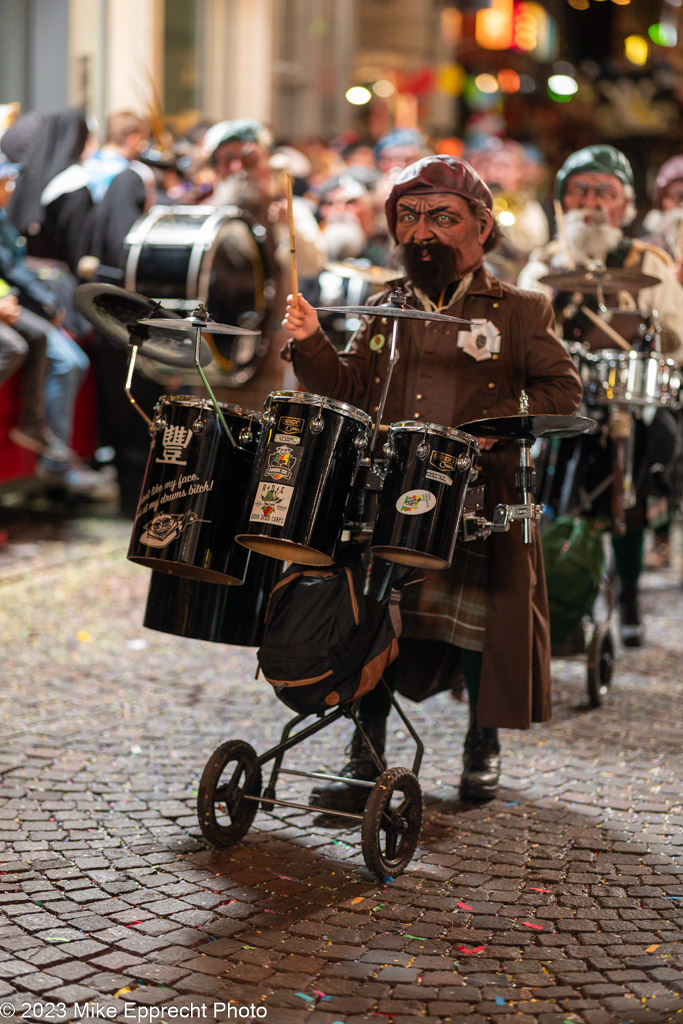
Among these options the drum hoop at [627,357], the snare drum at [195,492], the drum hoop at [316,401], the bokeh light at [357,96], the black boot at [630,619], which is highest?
the bokeh light at [357,96]

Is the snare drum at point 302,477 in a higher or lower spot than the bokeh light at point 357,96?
lower

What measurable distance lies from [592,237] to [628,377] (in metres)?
0.88

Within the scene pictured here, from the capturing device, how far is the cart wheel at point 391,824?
13.3 feet

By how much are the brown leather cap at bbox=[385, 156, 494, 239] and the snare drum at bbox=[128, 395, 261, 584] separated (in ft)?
3.16

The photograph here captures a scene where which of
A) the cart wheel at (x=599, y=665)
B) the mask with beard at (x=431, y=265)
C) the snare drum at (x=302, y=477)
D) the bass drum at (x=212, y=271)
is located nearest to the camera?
the snare drum at (x=302, y=477)

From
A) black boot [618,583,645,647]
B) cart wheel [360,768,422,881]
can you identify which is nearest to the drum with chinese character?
cart wheel [360,768,422,881]

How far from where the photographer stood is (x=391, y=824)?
13.8ft

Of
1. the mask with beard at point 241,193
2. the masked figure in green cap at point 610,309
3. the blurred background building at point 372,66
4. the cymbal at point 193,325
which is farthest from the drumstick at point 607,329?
the blurred background building at point 372,66

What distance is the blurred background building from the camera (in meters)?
13.5

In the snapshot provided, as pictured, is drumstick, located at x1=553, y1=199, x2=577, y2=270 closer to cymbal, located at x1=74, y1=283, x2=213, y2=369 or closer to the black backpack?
cymbal, located at x1=74, y1=283, x2=213, y2=369

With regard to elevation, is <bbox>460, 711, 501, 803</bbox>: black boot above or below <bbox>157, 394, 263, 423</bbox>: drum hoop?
below

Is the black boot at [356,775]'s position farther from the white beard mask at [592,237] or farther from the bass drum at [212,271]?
the bass drum at [212,271]

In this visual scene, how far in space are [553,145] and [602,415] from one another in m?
24.5

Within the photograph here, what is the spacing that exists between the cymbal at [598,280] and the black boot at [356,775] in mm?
2188
